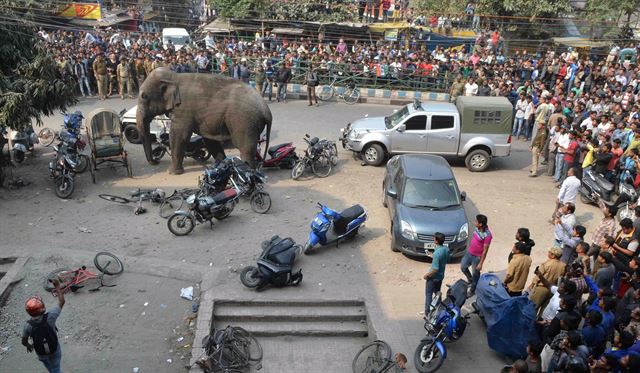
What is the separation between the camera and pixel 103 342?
8195 millimetres

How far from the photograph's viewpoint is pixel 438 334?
25.1ft

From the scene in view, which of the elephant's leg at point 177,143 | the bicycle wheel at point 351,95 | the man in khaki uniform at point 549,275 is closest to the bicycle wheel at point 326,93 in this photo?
the bicycle wheel at point 351,95

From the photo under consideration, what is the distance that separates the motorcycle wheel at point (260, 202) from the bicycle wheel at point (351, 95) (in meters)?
11.9

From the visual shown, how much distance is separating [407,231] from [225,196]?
12.5 ft

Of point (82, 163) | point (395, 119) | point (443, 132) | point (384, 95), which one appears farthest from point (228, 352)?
point (384, 95)

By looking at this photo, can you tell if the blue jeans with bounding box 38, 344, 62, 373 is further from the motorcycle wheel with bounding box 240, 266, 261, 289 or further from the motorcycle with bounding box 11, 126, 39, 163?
the motorcycle with bounding box 11, 126, 39, 163

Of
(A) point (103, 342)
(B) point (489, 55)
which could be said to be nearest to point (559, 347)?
(A) point (103, 342)

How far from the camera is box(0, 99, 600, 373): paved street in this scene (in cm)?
820

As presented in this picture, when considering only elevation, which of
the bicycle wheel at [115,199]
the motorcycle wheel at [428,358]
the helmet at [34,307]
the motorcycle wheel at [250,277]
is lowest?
the motorcycle wheel at [428,358]

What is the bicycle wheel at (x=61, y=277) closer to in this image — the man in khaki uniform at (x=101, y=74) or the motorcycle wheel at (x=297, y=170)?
the motorcycle wheel at (x=297, y=170)

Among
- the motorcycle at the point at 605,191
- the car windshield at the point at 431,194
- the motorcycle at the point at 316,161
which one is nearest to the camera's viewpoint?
the car windshield at the point at 431,194

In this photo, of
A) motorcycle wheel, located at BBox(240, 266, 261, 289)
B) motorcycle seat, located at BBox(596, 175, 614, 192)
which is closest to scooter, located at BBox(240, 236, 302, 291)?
motorcycle wheel, located at BBox(240, 266, 261, 289)

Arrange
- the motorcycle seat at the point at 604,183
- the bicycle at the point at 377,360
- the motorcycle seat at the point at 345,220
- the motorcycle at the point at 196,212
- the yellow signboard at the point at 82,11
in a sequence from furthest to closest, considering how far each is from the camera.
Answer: the yellow signboard at the point at 82,11
the motorcycle seat at the point at 604,183
the motorcycle at the point at 196,212
the motorcycle seat at the point at 345,220
the bicycle at the point at 377,360

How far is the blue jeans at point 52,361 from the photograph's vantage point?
22.5ft
